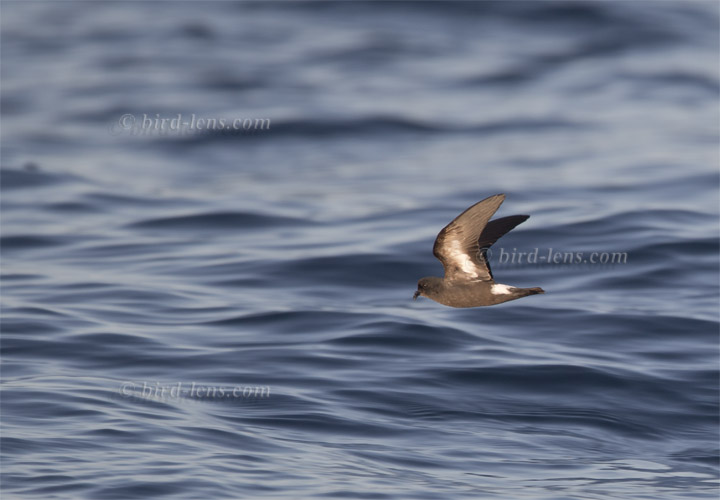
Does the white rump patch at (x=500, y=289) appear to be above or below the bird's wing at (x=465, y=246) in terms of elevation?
below

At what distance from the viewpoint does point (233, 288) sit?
1711 cm

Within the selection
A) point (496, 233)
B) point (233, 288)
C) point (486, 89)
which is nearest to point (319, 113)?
point (486, 89)

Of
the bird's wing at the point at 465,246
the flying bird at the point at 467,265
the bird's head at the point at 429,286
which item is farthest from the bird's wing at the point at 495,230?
the bird's head at the point at 429,286

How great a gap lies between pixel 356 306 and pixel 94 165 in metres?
14.3

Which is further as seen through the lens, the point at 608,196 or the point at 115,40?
the point at 115,40

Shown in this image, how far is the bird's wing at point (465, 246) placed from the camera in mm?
6793

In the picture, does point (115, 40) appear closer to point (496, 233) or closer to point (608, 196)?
point (608, 196)

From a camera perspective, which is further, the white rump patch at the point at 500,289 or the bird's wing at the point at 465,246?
the bird's wing at the point at 465,246

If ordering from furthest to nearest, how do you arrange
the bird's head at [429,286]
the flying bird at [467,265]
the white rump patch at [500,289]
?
the bird's head at [429,286]
the flying bird at [467,265]
the white rump patch at [500,289]

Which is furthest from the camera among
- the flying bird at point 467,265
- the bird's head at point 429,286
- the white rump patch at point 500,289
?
the bird's head at point 429,286

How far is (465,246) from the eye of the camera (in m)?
7.10

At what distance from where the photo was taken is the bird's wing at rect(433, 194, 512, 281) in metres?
6.79

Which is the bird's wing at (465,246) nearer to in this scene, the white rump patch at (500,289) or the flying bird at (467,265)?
the flying bird at (467,265)

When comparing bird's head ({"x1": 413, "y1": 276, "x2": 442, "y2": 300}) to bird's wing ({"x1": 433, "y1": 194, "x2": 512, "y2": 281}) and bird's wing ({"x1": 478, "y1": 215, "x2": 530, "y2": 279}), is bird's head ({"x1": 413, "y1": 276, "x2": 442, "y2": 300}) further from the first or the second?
bird's wing ({"x1": 478, "y1": 215, "x2": 530, "y2": 279})
